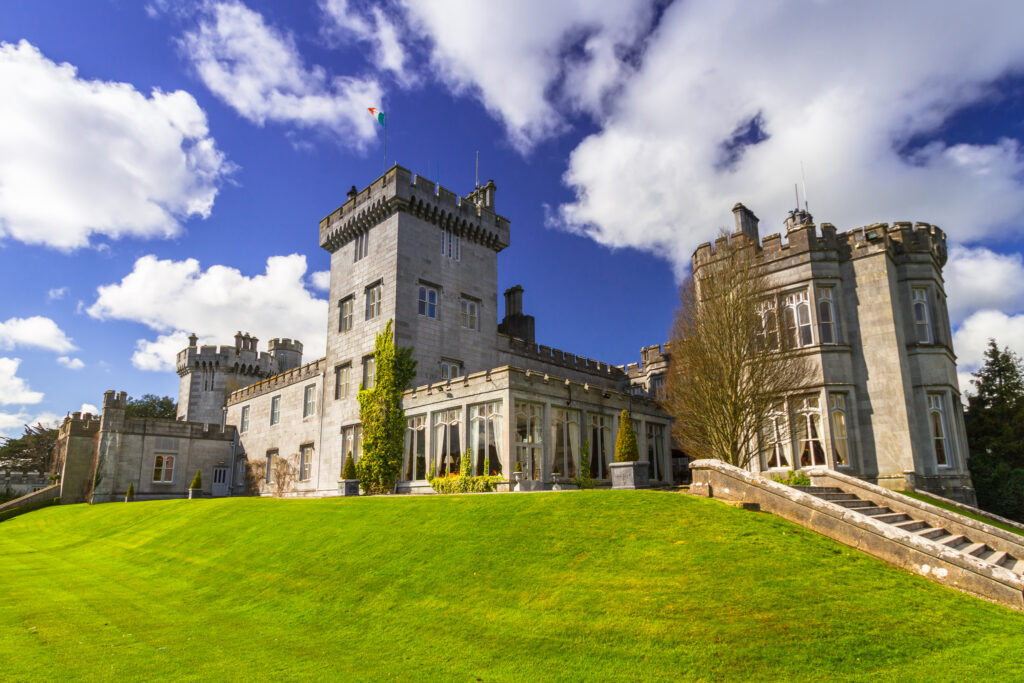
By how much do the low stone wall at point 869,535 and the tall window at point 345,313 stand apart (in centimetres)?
2327

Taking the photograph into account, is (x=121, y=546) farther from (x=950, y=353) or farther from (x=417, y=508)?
(x=950, y=353)

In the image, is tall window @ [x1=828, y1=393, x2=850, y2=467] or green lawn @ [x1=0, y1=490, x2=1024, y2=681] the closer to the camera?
green lawn @ [x1=0, y1=490, x2=1024, y2=681]

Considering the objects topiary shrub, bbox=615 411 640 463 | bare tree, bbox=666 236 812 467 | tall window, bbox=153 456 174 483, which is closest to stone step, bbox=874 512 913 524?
bare tree, bbox=666 236 812 467

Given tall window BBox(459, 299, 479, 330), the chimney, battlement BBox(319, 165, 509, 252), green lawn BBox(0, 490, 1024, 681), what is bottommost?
green lawn BBox(0, 490, 1024, 681)

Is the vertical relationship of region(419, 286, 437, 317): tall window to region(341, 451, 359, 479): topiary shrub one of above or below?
above

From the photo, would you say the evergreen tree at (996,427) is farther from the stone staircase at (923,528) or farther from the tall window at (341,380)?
the tall window at (341,380)

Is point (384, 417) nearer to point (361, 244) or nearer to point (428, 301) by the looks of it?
point (428, 301)

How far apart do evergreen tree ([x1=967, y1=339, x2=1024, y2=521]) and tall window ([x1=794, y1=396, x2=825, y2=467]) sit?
7254 millimetres

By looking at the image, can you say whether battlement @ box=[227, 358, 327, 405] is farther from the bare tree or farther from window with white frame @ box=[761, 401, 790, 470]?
window with white frame @ box=[761, 401, 790, 470]

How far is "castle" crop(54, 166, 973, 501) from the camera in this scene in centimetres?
2256

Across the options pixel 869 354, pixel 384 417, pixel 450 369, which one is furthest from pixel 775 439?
pixel 384 417

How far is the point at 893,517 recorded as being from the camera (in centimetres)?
1405

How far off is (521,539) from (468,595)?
1935 millimetres

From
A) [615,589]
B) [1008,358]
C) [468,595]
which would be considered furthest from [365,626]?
[1008,358]
